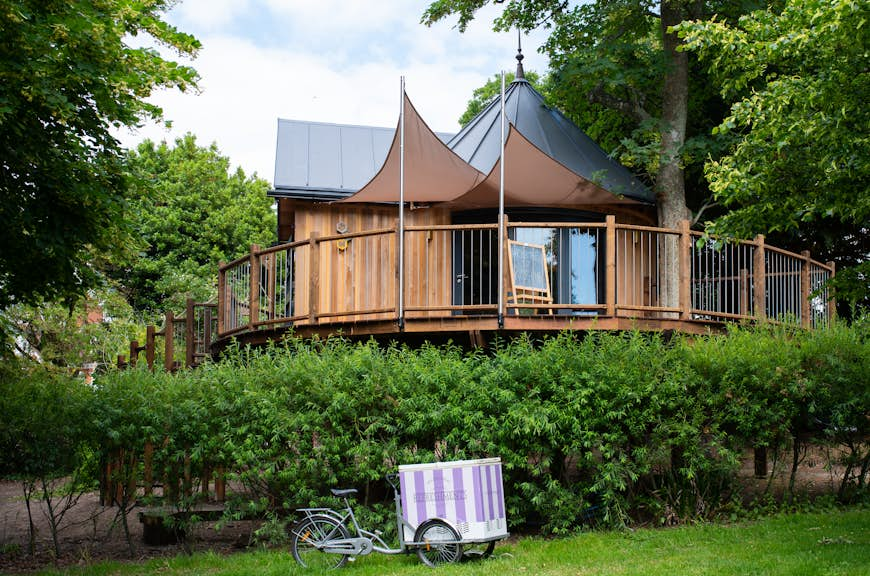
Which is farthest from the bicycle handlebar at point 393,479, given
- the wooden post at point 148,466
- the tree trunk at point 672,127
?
the tree trunk at point 672,127

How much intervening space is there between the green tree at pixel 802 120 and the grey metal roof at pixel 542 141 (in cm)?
521

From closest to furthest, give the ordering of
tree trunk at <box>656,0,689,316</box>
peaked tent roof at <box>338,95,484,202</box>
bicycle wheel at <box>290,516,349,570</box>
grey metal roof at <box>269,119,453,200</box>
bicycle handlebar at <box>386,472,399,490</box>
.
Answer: bicycle wheel at <box>290,516,349,570</box> < bicycle handlebar at <box>386,472,399,490</box> < peaked tent roof at <box>338,95,484,202</box> < tree trunk at <box>656,0,689,316</box> < grey metal roof at <box>269,119,453,200</box>

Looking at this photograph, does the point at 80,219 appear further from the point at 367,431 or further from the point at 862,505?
the point at 862,505

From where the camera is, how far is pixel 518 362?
10.1m

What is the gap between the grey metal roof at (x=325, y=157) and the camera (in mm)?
16188

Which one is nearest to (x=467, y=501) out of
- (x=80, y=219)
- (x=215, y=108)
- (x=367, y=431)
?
(x=367, y=431)

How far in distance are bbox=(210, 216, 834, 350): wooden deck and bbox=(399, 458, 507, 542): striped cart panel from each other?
3.55 metres

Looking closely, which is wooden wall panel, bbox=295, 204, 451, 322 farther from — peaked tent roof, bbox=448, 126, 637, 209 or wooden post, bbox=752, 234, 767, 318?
wooden post, bbox=752, 234, 767, 318

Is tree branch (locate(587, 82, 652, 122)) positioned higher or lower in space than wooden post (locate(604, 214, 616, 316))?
higher

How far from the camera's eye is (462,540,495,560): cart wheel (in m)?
8.83

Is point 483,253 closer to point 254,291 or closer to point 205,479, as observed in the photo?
point 254,291

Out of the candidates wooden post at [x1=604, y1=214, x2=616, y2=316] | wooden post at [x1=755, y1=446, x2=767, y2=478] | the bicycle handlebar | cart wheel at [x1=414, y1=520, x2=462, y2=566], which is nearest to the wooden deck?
wooden post at [x1=604, y1=214, x2=616, y2=316]

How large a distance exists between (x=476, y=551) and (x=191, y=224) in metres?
31.6

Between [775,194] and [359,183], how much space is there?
27.9ft
